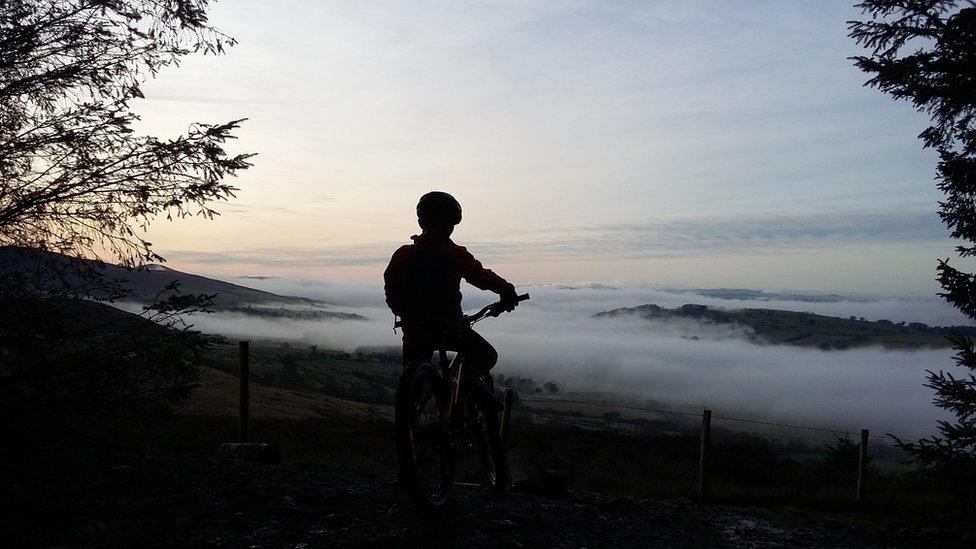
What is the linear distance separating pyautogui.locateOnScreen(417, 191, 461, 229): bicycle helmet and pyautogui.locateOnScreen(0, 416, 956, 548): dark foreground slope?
252 centimetres

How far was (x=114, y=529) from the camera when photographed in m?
4.92

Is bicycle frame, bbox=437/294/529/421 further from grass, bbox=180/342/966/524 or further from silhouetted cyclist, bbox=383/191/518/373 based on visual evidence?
grass, bbox=180/342/966/524

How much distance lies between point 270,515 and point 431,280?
235cm

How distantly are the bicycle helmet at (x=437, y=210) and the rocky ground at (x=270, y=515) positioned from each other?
2.52 meters

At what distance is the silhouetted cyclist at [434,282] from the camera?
588 cm

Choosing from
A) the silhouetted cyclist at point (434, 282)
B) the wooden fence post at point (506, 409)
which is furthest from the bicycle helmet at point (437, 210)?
the wooden fence post at point (506, 409)

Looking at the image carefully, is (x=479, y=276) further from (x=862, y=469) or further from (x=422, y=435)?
(x=862, y=469)

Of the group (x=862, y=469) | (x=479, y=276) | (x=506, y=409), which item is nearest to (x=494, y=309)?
(x=479, y=276)

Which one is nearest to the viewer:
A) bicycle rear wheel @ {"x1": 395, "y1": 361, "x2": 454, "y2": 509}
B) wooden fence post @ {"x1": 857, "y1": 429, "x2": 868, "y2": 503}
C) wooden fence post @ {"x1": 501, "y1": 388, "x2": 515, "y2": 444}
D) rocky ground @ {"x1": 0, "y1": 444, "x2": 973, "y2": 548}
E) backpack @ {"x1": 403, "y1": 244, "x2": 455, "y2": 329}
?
rocky ground @ {"x1": 0, "y1": 444, "x2": 973, "y2": 548}

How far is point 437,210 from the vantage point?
613 cm

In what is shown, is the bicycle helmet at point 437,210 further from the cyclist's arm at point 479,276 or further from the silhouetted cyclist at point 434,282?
the cyclist's arm at point 479,276

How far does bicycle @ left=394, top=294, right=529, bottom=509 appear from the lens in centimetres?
536

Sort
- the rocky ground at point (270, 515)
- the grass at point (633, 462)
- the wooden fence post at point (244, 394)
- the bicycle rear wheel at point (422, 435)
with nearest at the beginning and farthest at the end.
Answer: the rocky ground at point (270, 515) < the bicycle rear wheel at point (422, 435) < the wooden fence post at point (244, 394) < the grass at point (633, 462)

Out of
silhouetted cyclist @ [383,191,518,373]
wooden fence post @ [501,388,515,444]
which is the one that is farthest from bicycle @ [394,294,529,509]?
wooden fence post @ [501,388,515,444]
